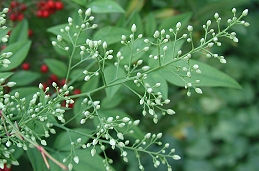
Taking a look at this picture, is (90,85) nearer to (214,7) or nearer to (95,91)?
(95,91)

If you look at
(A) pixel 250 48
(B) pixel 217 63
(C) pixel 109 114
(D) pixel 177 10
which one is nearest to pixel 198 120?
(B) pixel 217 63

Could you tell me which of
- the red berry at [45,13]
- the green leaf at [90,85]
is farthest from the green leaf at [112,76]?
the red berry at [45,13]

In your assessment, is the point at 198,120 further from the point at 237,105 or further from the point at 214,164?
the point at 237,105

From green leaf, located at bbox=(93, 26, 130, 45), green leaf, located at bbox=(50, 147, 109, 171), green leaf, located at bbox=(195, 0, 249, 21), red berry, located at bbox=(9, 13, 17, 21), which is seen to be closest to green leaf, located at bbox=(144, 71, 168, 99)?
green leaf, located at bbox=(93, 26, 130, 45)

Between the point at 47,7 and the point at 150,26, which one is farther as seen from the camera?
the point at 47,7

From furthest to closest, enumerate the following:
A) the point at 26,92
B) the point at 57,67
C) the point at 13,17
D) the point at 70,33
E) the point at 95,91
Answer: the point at 13,17 → the point at 57,67 → the point at 70,33 → the point at 26,92 → the point at 95,91

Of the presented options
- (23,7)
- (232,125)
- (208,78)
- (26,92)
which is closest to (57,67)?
(26,92)

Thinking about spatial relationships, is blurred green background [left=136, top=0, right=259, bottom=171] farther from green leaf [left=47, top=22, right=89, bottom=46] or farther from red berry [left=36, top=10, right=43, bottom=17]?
green leaf [left=47, top=22, right=89, bottom=46]
